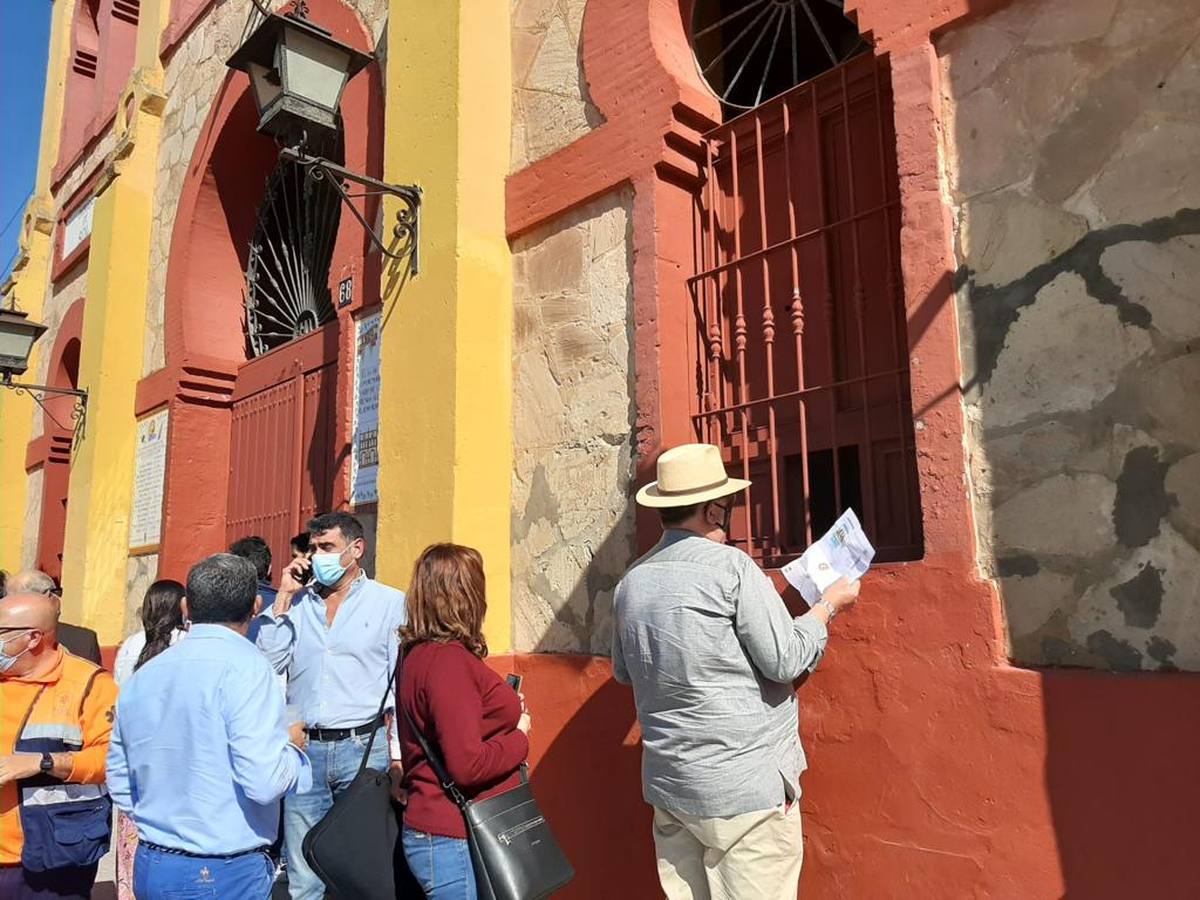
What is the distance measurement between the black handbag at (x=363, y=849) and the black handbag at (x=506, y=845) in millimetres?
366

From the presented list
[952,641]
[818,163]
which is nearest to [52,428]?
[818,163]

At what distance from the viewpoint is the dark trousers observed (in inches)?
105

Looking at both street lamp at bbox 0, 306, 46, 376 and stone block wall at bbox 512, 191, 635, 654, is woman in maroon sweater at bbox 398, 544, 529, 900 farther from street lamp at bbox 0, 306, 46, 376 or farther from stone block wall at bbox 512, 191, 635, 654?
street lamp at bbox 0, 306, 46, 376

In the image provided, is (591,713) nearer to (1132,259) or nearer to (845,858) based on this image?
(845,858)

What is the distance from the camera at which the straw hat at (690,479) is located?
254 cm

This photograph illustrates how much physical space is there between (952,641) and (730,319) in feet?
5.37

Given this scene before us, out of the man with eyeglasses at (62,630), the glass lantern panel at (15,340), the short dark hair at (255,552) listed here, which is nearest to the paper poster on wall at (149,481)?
the glass lantern panel at (15,340)

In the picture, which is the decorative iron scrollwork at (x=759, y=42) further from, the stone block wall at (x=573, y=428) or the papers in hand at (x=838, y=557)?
the papers in hand at (x=838, y=557)

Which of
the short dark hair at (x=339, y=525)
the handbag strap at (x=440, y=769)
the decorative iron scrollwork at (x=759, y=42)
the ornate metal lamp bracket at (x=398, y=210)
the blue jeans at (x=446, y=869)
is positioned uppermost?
the decorative iron scrollwork at (x=759, y=42)

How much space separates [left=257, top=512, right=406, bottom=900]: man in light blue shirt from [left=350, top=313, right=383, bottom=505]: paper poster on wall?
55.3 inches

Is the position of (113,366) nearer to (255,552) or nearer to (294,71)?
(255,552)

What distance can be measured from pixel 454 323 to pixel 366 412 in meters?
1.12

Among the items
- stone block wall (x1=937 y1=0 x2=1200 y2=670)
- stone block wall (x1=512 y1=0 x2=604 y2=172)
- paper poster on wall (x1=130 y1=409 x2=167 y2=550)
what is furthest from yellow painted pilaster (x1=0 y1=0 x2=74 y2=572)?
stone block wall (x1=937 y1=0 x2=1200 y2=670)

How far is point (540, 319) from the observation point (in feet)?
13.8
